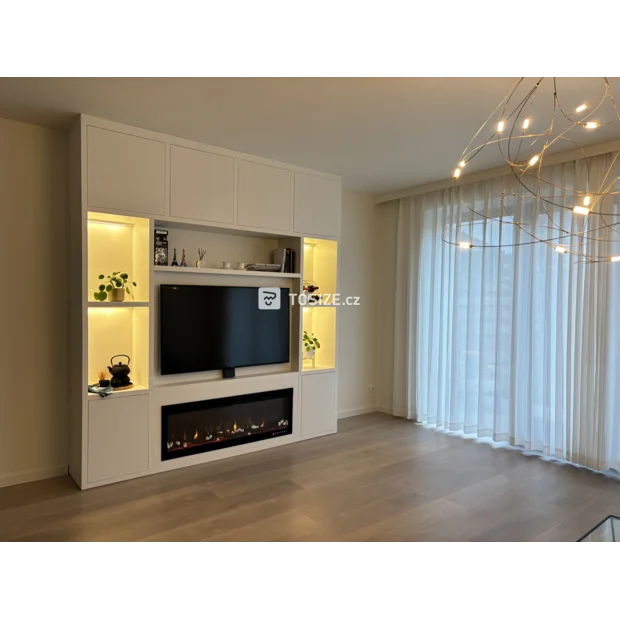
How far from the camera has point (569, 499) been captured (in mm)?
3084

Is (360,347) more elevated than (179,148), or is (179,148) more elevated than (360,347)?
(179,148)

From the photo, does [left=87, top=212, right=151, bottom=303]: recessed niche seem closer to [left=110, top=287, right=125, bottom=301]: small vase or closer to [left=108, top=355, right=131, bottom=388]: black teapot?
[left=110, top=287, right=125, bottom=301]: small vase

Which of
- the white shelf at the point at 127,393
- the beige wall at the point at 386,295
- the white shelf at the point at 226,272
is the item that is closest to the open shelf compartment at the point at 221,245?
the white shelf at the point at 226,272

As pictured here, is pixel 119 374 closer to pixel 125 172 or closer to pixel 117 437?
pixel 117 437

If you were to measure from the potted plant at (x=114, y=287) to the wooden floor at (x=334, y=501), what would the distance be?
1346 millimetres

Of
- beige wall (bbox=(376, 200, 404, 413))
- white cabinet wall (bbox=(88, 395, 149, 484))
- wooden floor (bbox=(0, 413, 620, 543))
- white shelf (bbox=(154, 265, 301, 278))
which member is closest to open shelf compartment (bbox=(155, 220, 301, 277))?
white shelf (bbox=(154, 265, 301, 278))

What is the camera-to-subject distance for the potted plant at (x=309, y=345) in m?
4.71

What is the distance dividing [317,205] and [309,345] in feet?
4.62

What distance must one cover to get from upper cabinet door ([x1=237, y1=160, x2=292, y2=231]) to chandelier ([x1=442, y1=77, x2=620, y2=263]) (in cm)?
154

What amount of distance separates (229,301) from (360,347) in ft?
6.51

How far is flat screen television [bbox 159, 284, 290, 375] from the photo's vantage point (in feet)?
12.2
